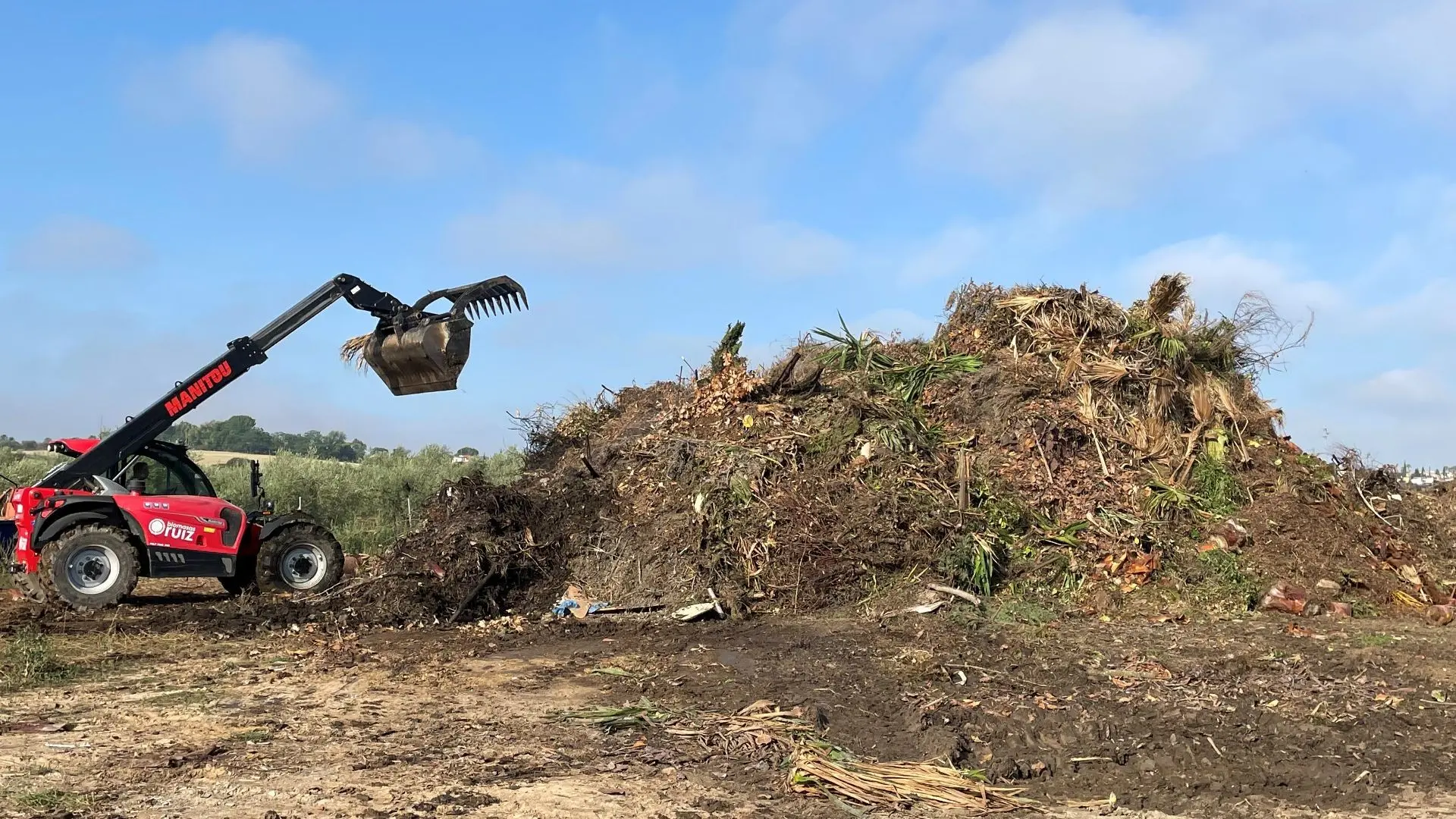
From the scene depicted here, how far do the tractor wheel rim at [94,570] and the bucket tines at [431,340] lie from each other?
3.31m

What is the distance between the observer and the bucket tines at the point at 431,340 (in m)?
11.7

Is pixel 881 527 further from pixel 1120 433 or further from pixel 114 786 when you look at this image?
pixel 114 786

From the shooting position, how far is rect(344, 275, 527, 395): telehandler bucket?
461 inches

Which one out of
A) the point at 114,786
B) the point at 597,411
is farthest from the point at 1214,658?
the point at 597,411

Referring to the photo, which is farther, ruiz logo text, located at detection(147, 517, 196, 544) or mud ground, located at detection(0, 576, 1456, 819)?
ruiz logo text, located at detection(147, 517, 196, 544)

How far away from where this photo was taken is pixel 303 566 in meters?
12.4

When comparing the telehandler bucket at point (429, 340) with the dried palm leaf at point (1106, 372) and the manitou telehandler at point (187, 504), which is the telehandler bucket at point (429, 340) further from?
the dried palm leaf at point (1106, 372)

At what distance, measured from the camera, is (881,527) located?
459 inches

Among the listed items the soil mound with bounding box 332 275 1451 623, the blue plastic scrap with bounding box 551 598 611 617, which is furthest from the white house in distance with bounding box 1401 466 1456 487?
the blue plastic scrap with bounding box 551 598 611 617

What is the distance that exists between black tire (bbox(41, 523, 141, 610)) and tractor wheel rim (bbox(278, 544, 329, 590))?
5.10 feet

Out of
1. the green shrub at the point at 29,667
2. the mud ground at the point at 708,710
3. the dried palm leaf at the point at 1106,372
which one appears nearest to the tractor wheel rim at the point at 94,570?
the mud ground at the point at 708,710

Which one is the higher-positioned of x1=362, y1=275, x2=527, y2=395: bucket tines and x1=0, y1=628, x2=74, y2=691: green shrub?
x1=362, y1=275, x2=527, y2=395: bucket tines

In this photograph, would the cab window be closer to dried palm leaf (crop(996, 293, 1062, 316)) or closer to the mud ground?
the mud ground

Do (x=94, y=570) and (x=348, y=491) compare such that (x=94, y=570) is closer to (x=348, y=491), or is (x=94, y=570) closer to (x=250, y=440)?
(x=348, y=491)
